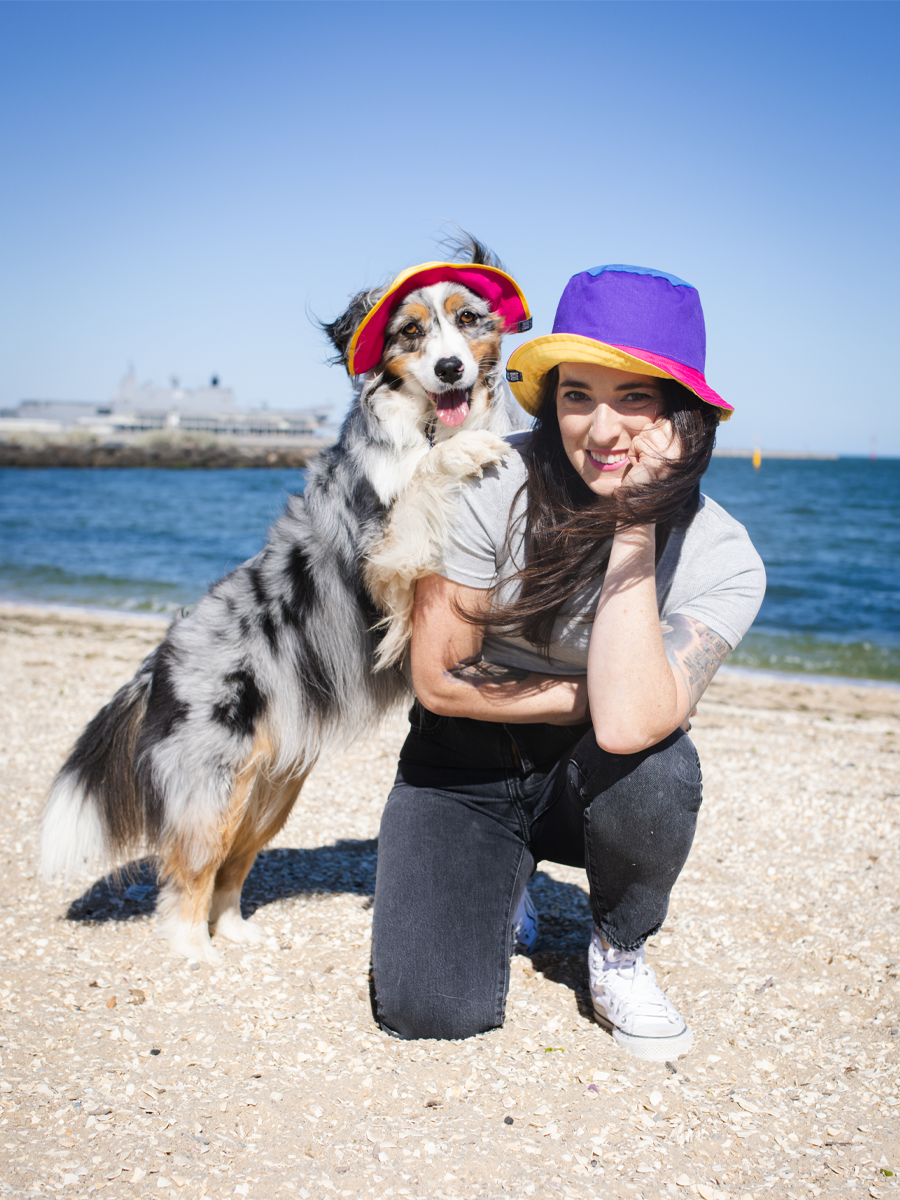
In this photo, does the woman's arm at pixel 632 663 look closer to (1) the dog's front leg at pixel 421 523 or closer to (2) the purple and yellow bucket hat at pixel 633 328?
(2) the purple and yellow bucket hat at pixel 633 328

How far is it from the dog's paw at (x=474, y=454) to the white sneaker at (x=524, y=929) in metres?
1.46

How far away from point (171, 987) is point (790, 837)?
112 inches

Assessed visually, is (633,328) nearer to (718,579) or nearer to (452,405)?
(718,579)

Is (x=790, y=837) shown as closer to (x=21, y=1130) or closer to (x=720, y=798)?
(x=720, y=798)

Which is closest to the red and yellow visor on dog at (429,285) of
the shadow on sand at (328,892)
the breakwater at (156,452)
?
the shadow on sand at (328,892)

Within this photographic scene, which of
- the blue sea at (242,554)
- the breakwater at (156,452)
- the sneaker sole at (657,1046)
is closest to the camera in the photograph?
the sneaker sole at (657,1046)

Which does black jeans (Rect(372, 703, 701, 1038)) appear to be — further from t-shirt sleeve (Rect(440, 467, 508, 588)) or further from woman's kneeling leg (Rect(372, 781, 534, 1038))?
t-shirt sleeve (Rect(440, 467, 508, 588))

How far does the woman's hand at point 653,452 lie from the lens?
210 centimetres

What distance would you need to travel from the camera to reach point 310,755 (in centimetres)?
287

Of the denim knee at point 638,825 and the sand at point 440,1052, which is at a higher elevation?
the denim knee at point 638,825

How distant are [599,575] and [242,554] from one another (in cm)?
1785

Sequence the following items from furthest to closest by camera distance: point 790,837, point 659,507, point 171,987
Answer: point 790,837 → point 171,987 → point 659,507

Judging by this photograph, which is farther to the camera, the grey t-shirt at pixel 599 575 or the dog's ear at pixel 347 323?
the dog's ear at pixel 347 323

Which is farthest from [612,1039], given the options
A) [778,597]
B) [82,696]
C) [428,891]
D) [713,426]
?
[778,597]
